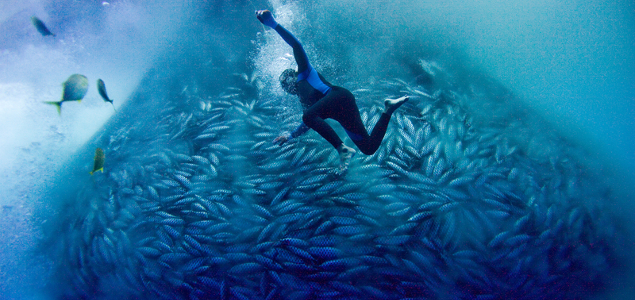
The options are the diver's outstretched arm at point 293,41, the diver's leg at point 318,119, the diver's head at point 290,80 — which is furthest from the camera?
the diver's head at point 290,80

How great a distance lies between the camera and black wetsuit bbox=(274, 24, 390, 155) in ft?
8.88

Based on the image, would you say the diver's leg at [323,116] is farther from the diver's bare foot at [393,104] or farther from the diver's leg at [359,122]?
the diver's bare foot at [393,104]

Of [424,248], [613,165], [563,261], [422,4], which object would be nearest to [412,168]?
[424,248]

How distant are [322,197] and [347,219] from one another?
47 cm

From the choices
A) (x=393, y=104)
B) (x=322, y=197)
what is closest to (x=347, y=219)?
(x=322, y=197)

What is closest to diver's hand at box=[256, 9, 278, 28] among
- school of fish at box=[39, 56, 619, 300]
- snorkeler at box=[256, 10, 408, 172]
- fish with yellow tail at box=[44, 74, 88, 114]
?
snorkeler at box=[256, 10, 408, 172]

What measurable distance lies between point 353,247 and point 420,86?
382 centimetres

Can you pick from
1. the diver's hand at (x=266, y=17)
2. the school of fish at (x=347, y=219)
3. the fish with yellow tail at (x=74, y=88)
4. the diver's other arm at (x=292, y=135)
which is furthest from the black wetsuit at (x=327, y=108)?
the fish with yellow tail at (x=74, y=88)

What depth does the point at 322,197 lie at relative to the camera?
310cm

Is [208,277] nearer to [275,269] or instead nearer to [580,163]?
[275,269]

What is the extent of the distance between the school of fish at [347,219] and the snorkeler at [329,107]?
1.96ft

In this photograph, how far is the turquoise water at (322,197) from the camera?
2744 mm

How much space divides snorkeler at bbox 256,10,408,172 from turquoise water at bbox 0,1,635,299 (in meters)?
0.60

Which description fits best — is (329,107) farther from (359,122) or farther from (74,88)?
(74,88)
